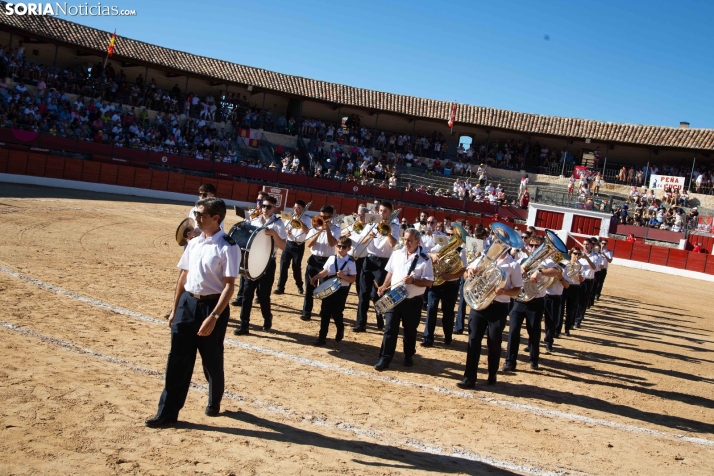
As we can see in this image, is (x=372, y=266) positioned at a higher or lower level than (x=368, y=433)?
higher

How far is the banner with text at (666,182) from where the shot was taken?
1545 inches

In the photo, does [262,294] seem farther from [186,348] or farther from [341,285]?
[186,348]

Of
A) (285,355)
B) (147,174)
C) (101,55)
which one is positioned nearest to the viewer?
(285,355)

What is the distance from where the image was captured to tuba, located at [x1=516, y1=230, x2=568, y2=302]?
920 cm

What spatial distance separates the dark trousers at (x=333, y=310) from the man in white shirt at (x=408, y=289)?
3.37ft

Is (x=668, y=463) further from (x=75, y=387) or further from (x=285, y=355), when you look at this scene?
(x=75, y=387)

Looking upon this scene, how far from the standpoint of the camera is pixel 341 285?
33.0 ft

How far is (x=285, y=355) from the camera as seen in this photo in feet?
29.4

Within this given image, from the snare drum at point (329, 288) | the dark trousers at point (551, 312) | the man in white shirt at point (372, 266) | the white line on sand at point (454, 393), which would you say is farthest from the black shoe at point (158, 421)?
the dark trousers at point (551, 312)

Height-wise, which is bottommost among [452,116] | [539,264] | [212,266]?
[212,266]

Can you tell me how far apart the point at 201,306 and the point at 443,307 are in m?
5.98

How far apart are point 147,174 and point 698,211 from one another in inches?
1175

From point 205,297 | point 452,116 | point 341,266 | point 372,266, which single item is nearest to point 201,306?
point 205,297

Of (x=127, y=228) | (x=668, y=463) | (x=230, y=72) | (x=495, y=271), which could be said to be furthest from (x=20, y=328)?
(x=230, y=72)
